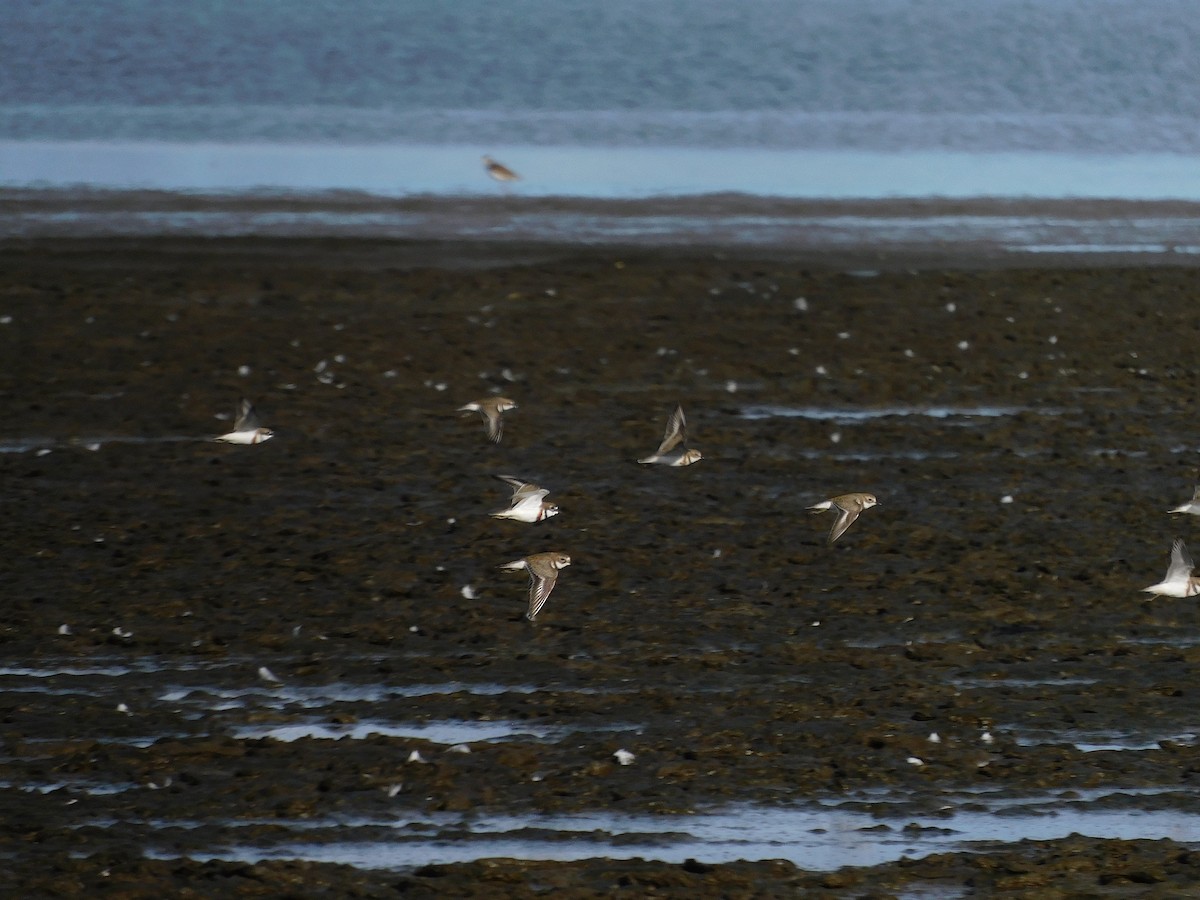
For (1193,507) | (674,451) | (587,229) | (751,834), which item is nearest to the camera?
(751,834)

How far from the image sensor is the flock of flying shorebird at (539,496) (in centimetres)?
954

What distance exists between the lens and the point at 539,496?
10969 mm

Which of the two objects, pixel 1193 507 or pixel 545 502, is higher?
pixel 1193 507

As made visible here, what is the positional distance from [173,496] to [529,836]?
505 cm

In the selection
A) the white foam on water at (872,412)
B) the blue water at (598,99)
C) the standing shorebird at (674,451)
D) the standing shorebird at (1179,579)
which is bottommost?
the blue water at (598,99)

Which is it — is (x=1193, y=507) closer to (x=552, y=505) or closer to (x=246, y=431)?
(x=552, y=505)

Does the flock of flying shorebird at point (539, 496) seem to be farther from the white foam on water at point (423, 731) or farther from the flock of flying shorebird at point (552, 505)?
the white foam on water at point (423, 731)

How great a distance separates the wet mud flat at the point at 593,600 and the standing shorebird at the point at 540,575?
0.17 m

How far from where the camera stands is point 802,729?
325 inches

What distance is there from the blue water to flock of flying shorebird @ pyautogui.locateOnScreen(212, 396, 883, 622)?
1280 centimetres

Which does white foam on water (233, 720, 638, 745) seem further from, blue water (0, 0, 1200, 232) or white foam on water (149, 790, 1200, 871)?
blue water (0, 0, 1200, 232)

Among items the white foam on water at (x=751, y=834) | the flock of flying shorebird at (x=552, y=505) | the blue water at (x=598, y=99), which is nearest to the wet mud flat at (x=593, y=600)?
the white foam on water at (x=751, y=834)

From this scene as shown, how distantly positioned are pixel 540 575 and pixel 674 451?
322 cm

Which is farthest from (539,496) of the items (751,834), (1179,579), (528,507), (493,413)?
(751,834)
